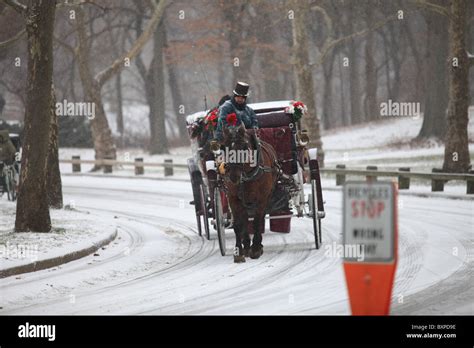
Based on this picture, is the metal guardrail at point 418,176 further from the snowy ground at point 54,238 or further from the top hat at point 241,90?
the top hat at point 241,90

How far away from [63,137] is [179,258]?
1410 inches

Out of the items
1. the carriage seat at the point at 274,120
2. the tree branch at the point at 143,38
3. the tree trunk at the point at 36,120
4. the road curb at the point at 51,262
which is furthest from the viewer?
the tree branch at the point at 143,38

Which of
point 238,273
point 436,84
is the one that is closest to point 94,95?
point 436,84

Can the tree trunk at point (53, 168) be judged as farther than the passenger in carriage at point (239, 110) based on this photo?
Yes

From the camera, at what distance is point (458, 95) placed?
26047mm

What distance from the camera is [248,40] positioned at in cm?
4466

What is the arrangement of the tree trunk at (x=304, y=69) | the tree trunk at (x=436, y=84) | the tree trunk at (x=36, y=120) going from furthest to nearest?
the tree trunk at (x=436, y=84)
the tree trunk at (x=304, y=69)
the tree trunk at (x=36, y=120)

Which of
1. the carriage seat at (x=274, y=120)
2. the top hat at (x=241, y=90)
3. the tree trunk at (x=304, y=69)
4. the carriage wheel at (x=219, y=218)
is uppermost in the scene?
the tree trunk at (x=304, y=69)

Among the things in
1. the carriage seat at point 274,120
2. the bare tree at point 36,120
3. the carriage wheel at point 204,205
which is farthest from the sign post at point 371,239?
the bare tree at point 36,120

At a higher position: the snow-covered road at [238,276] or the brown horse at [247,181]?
the brown horse at [247,181]

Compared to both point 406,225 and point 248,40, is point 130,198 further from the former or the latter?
point 248,40

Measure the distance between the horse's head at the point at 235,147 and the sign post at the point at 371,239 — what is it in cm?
568

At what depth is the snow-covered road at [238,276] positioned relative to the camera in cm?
1024
